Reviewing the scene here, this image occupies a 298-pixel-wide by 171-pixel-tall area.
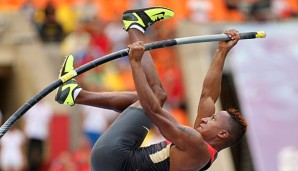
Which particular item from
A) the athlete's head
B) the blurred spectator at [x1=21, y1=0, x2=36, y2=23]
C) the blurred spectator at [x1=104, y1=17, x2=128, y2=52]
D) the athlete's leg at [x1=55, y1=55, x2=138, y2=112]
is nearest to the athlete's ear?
the athlete's head

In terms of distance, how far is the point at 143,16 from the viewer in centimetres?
807

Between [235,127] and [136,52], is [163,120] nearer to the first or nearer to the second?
[136,52]

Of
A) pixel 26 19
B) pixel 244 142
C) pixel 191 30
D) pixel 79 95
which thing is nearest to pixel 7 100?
pixel 26 19

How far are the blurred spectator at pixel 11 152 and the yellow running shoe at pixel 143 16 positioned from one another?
275 inches

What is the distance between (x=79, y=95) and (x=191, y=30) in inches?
318

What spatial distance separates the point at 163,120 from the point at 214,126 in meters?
0.62

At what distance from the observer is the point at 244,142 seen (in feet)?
48.3

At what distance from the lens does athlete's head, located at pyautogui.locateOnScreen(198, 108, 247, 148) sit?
26.0ft

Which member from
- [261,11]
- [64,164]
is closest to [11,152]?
[64,164]

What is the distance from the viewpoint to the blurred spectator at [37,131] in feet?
49.7

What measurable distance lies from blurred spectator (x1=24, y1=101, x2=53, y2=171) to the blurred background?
0.06 feet

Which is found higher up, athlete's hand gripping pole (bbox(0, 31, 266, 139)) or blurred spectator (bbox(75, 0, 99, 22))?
athlete's hand gripping pole (bbox(0, 31, 266, 139))

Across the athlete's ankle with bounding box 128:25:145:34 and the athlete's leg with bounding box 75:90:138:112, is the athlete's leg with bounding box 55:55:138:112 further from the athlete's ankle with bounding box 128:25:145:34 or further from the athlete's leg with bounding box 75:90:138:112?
the athlete's ankle with bounding box 128:25:145:34

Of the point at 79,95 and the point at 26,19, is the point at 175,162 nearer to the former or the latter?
the point at 79,95
